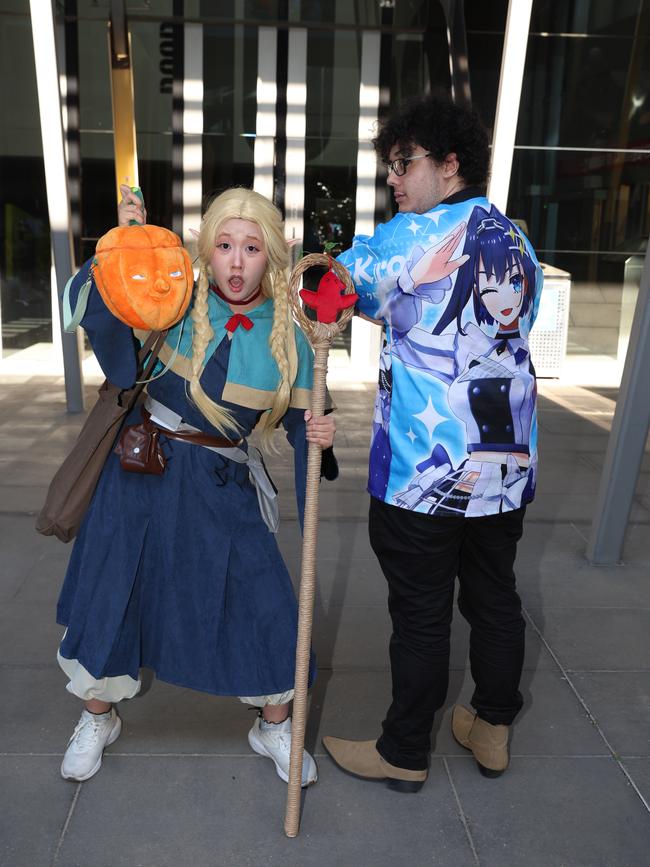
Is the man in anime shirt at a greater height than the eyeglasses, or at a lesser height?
lesser

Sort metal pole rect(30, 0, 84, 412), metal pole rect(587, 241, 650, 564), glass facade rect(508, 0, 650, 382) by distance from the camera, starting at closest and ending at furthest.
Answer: metal pole rect(587, 241, 650, 564) → metal pole rect(30, 0, 84, 412) → glass facade rect(508, 0, 650, 382)

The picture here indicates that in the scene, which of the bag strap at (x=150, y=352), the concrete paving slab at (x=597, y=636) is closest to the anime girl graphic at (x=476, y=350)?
the bag strap at (x=150, y=352)

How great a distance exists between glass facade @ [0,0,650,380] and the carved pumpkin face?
9.55 m

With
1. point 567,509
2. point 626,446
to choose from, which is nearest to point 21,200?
point 567,509

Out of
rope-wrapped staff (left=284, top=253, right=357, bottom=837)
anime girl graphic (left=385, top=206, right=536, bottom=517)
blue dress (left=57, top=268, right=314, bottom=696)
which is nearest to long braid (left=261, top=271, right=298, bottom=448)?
blue dress (left=57, top=268, right=314, bottom=696)

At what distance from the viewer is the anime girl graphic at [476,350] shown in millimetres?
2531

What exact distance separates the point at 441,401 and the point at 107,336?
0.93 metres

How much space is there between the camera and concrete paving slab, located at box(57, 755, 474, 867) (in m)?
2.59

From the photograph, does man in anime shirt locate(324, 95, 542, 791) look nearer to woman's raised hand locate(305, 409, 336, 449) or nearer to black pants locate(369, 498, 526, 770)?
black pants locate(369, 498, 526, 770)

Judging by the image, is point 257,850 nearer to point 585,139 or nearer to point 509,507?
point 509,507

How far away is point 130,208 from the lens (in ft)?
9.02

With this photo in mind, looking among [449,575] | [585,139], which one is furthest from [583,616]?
[585,139]

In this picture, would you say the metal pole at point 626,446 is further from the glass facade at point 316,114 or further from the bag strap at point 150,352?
the glass facade at point 316,114

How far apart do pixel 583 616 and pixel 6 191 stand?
385 inches
